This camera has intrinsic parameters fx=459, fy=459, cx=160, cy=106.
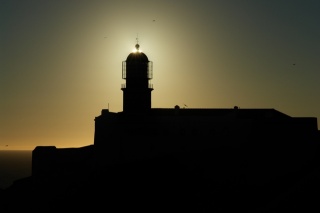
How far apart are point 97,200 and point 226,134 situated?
54.8 feet

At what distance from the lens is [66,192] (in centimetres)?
4800

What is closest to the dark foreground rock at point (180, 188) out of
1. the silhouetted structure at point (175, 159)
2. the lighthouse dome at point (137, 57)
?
the silhouetted structure at point (175, 159)

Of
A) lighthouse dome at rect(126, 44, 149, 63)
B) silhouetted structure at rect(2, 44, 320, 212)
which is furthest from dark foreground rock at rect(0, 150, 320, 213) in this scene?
lighthouse dome at rect(126, 44, 149, 63)

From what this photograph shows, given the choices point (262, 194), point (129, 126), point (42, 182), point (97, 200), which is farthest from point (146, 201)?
point (42, 182)

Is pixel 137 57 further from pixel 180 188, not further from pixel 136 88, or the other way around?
pixel 180 188

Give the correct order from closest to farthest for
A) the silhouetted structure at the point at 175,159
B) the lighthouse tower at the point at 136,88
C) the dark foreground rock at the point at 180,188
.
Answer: the dark foreground rock at the point at 180,188 → the silhouetted structure at the point at 175,159 → the lighthouse tower at the point at 136,88

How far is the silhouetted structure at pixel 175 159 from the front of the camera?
41156 millimetres

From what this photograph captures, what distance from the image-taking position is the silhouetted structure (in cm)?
4116

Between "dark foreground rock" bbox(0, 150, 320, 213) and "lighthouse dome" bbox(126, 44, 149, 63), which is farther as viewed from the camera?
"lighthouse dome" bbox(126, 44, 149, 63)

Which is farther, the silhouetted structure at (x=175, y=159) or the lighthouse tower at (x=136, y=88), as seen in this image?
the lighthouse tower at (x=136, y=88)

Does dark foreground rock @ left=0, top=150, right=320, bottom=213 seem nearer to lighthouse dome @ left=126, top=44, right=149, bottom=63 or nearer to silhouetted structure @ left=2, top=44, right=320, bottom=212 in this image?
silhouetted structure @ left=2, top=44, right=320, bottom=212

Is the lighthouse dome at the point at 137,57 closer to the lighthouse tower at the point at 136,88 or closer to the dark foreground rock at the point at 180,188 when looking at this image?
the lighthouse tower at the point at 136,88

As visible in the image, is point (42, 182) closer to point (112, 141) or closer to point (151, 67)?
point (112, 141)

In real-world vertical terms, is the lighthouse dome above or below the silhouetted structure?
above
